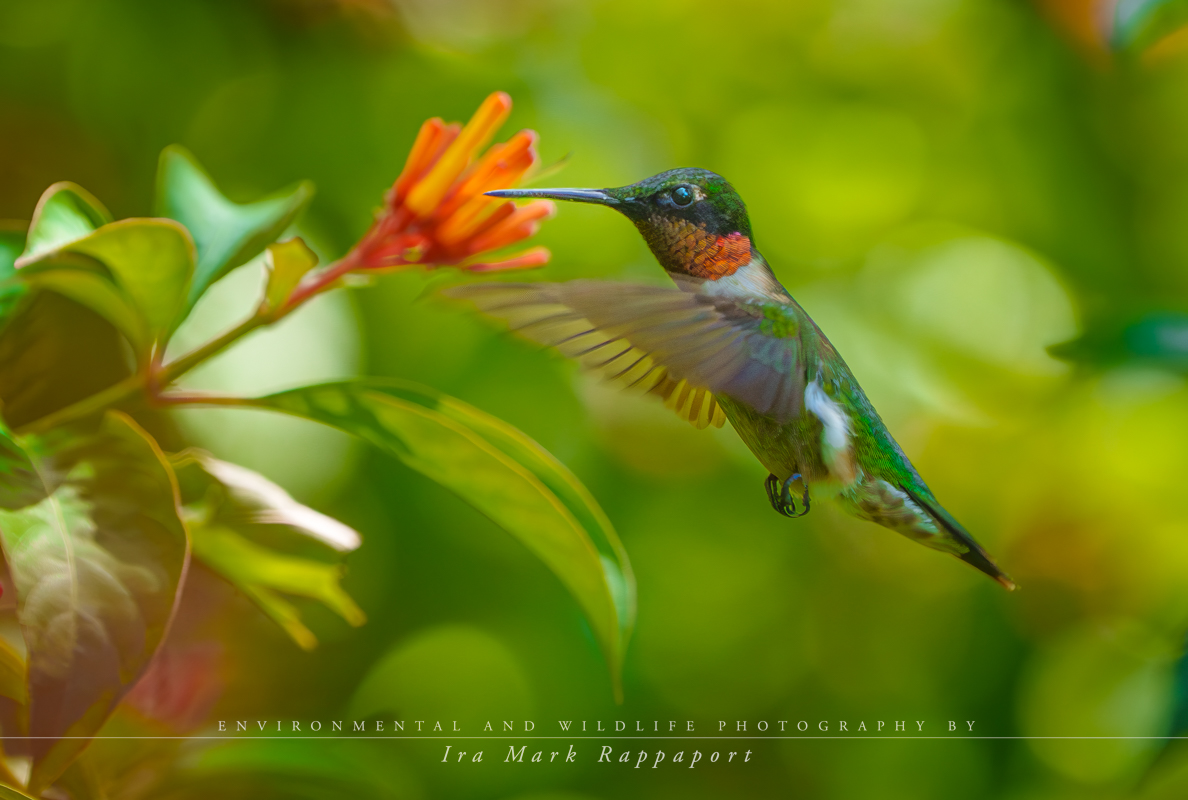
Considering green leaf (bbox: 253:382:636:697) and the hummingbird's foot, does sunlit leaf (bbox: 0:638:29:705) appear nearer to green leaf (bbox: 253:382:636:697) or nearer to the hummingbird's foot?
green leaf (bbox: 253:382:636:697)

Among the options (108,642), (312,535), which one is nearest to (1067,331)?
(312,535)

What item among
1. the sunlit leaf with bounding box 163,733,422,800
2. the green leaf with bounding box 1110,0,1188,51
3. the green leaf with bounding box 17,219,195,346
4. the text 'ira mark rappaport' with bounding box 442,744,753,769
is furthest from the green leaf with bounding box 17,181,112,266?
the text 'ira mark rappaport' with bounding box 442,744,753,769

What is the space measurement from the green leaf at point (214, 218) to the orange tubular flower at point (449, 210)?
59 millimetres

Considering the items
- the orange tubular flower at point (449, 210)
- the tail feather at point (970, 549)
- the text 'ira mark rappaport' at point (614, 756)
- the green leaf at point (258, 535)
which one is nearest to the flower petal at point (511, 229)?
the orange tubular flower at point (449, 210)

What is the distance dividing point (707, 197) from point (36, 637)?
53cm

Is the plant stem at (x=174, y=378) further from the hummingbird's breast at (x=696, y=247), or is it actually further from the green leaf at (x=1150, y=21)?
the green leaf at (x=1150, y=21)

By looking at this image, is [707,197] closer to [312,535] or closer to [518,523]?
[518,523]

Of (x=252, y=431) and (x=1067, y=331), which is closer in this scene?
(x=252, y=431)

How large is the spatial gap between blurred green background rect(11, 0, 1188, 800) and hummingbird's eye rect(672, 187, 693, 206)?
54cm

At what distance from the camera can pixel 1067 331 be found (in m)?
1.40

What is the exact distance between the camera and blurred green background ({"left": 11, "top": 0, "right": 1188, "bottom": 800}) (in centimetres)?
128

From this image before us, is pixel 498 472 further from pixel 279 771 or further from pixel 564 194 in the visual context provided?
pixel 279 771

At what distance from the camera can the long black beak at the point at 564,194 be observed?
61 cm

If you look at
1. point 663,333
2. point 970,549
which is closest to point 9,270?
point 663,333
